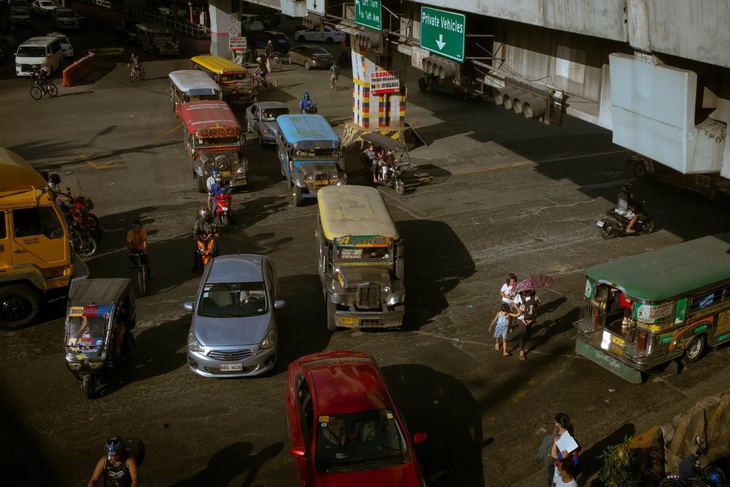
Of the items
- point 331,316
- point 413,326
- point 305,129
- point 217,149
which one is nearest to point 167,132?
point 217,149

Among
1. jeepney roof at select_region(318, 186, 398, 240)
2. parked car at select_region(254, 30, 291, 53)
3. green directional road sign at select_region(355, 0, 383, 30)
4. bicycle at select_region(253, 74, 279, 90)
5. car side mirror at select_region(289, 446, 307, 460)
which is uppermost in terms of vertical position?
green directional road sign at select_region(355, 0, 383, 30)

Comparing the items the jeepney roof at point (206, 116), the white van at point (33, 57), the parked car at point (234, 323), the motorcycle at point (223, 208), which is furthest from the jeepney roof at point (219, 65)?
the parked car at point (234, 323)

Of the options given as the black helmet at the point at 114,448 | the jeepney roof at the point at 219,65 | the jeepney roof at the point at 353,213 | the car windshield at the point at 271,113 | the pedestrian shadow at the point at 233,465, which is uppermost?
the jeepney roof at the point at 219,65

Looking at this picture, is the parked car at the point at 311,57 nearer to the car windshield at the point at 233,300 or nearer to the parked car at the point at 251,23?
the parked car at the point at 251,23

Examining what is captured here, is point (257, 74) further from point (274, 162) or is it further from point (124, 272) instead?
point (124, 272)

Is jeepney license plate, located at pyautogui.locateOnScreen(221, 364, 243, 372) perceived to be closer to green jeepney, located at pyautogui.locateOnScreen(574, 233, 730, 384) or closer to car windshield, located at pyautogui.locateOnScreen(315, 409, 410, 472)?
car windshield, located at pyautogui.locateOnScreen(315, 409, 410, 472)

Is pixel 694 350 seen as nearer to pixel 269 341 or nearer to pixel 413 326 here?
pixel 413 326

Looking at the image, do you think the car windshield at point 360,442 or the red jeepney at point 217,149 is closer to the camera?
the car windshield at point 360,442

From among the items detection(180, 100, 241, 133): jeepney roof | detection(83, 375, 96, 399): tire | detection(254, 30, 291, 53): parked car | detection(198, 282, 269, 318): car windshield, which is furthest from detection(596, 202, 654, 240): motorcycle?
detection(254, 30, 291, 53): parked car

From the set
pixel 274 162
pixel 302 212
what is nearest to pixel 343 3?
pixel 274 162
